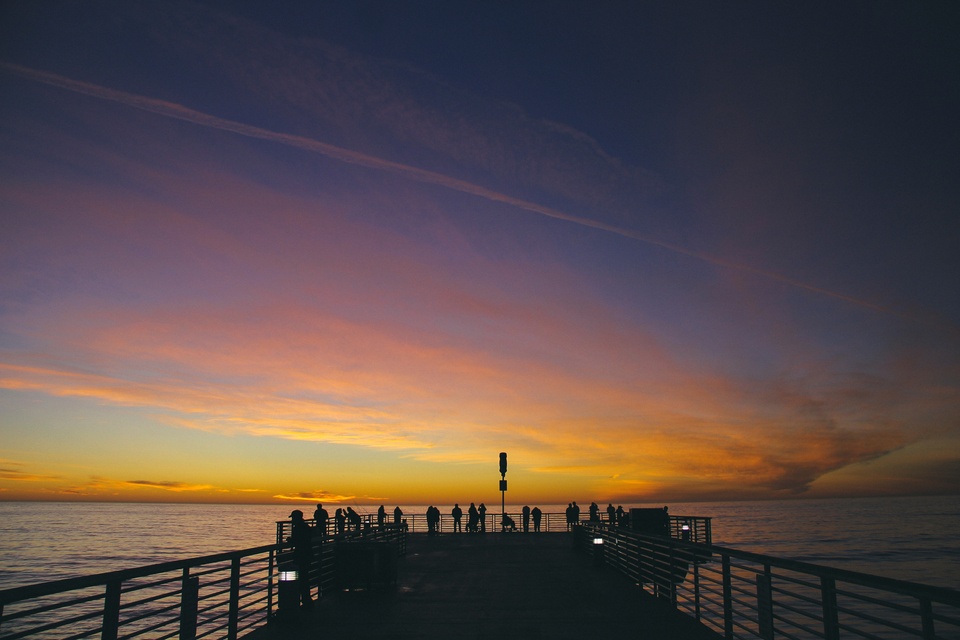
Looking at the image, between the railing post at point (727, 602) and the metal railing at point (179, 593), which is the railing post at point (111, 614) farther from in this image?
the railing post at point (727, 602)

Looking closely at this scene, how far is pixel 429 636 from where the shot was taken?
9742 mm

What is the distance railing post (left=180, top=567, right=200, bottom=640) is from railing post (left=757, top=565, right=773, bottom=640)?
6.24 m

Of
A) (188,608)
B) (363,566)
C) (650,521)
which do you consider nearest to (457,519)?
(650,521)

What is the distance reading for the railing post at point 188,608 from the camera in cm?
791

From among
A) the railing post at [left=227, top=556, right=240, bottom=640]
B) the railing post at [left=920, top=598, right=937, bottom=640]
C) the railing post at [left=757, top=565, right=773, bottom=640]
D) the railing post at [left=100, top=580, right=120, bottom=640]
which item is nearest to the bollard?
the railing post at [left=227, top=556, right=240, bottom=640]

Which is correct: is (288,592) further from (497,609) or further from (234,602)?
(497,609)

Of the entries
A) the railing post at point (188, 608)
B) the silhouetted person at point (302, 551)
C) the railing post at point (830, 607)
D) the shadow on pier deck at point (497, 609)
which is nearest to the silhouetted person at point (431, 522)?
the shadow on pier deck at point (497, 609)

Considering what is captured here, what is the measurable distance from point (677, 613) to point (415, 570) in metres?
9.01

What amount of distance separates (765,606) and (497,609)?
17.7 feet

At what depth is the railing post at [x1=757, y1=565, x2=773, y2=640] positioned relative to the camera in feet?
24.9

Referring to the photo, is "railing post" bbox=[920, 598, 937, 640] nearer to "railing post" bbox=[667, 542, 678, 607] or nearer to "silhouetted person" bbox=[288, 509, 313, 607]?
"railing post" bbox=[667, 542, 678, 607]

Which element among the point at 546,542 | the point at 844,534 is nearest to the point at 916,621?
the point at 546,542

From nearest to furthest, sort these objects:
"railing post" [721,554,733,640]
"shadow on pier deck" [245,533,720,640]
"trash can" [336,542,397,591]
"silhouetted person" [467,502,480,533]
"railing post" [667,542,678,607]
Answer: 1. "railing post" [721,554,733,640]
2. "shadow on pier deck" [245,533,720,640]
3. "railing post" [667,542,678,607]
4. "trash can" [336,542,397,591]
5. "silhouetted person" [467,502,480,533]

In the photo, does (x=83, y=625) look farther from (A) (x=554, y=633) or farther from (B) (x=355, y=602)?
(A) (x=554, y=633)
